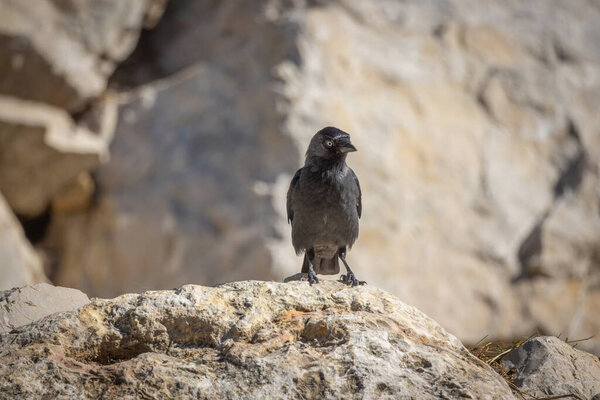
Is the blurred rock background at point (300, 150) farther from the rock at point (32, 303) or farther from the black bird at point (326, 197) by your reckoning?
the rock at point (32, 303)

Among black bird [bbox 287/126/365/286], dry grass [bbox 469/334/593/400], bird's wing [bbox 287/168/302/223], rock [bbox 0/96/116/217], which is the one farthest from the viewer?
rock [bbox 0/96/116/217]

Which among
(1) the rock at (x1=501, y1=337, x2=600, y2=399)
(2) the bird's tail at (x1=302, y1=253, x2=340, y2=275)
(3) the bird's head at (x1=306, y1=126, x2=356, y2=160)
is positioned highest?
(3) the bird's head at (x1=306, y1=126, x2=356, y2=160)

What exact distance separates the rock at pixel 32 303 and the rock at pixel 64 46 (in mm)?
7053

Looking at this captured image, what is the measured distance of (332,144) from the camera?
19.6 ft

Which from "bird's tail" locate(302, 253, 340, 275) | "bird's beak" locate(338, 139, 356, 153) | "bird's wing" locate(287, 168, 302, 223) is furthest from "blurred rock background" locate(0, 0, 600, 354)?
"bird's beak" locate(338, 139, 356, 153)

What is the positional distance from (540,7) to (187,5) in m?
6.34

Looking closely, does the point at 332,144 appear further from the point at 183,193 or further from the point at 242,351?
the point at 183,193

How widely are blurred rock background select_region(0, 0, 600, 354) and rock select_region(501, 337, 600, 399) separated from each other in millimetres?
5278

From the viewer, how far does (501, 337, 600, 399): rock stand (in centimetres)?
371

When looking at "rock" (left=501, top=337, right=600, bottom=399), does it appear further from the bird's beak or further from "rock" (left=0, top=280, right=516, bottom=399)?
the bird's beak

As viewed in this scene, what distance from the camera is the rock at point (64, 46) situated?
396 inches

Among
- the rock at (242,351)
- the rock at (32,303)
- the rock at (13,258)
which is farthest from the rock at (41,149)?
the rock at (242,351)

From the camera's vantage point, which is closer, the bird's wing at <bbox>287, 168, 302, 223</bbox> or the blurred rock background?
the bird's wing at <bbox>287, 168, 302, 223</bbox>

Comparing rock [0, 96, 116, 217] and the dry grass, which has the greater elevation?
rock [0, 96, 116, 217]
